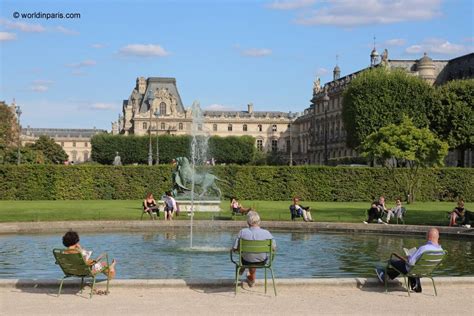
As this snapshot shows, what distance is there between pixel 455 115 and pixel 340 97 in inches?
1832

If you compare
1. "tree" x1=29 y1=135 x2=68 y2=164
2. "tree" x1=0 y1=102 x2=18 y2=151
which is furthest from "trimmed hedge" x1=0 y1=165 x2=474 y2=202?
"tree" x1=29 y1=135 x2=68 y2=164

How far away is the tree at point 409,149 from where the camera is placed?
40781 mm

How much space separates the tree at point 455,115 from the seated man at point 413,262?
50252 millimetres

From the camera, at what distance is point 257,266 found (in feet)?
36.8

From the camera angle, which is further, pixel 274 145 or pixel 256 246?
pixel 274 145

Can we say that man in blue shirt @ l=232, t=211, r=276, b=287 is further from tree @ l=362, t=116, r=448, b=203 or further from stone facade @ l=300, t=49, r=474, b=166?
stone facade @ l=300, t=49, r=474, b=166

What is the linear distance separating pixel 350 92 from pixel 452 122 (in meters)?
11.7

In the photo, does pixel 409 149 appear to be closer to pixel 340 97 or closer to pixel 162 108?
pixel 340 97

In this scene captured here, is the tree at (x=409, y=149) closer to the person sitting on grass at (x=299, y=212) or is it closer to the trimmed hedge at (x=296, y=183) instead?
the trimmed hedge at (x=296, y=183)

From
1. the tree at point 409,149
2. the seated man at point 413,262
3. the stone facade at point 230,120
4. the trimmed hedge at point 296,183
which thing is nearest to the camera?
the seated man at point 413,262

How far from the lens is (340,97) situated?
105312 millimetres

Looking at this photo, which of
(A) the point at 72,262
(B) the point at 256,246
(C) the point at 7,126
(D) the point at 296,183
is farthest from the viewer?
(C) the point at 7,126

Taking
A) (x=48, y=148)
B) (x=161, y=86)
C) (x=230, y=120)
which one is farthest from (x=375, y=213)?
(x=230, y=120)

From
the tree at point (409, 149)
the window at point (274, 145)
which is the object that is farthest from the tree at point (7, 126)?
A: the window at point (274, 145)
